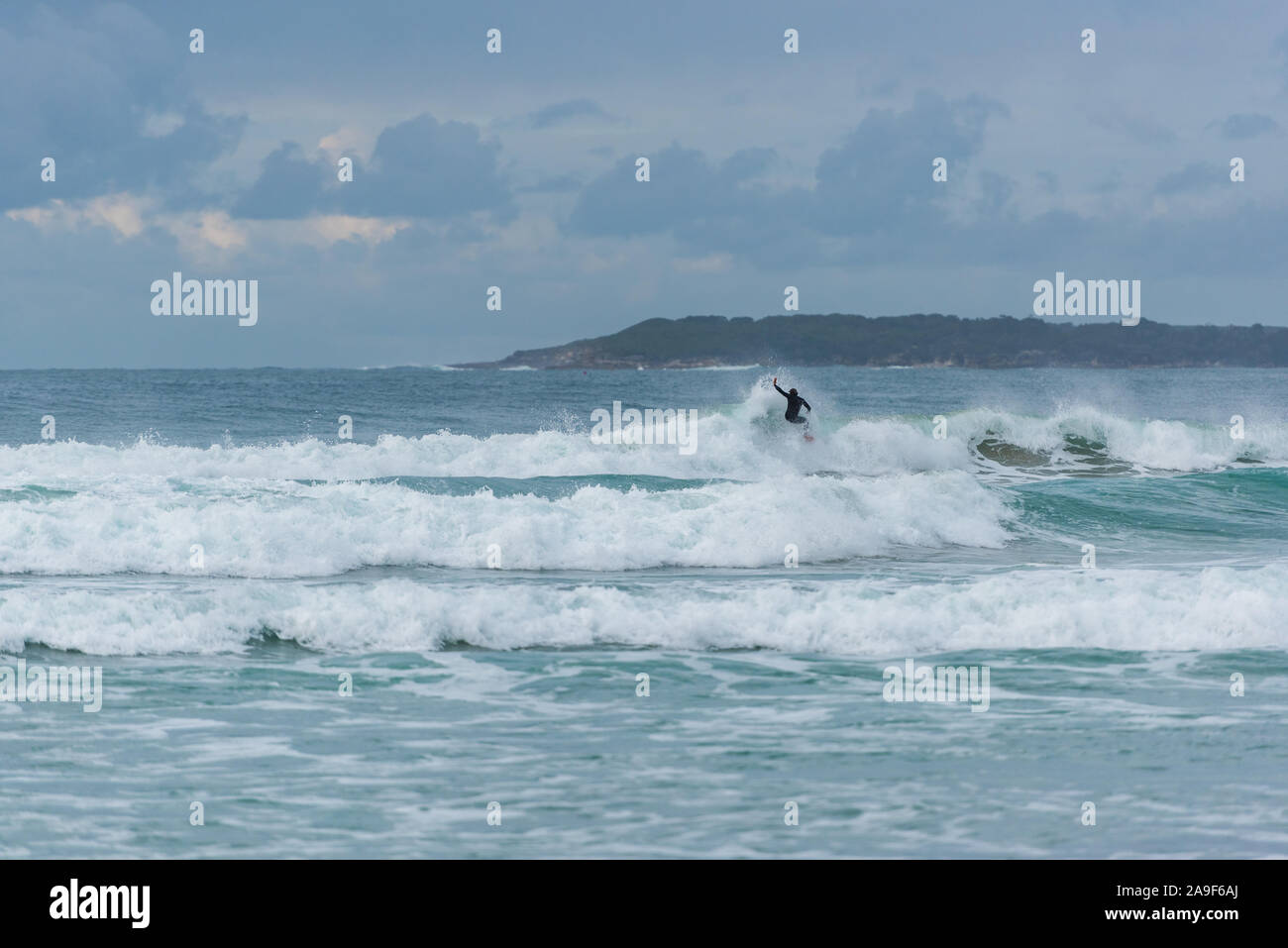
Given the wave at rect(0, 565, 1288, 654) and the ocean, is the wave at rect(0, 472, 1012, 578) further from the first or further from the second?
the wave at rect(0, 565, 1288, 654)

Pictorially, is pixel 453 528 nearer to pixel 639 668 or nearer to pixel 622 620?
pixel 622 620

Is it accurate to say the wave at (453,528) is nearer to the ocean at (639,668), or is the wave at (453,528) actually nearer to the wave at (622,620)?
the ocean at (639,668)

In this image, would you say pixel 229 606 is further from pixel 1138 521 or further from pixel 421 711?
pixel 1138 521

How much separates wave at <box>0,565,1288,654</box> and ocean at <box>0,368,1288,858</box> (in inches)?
1.8

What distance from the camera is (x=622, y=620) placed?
13172 millimetres

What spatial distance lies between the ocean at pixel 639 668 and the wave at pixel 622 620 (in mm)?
45

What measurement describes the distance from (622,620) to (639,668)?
4.75ft

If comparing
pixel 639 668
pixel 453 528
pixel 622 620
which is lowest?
pixel 639 668

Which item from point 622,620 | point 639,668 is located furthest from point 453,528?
point 639,668

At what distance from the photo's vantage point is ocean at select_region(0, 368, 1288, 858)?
7.72 m
